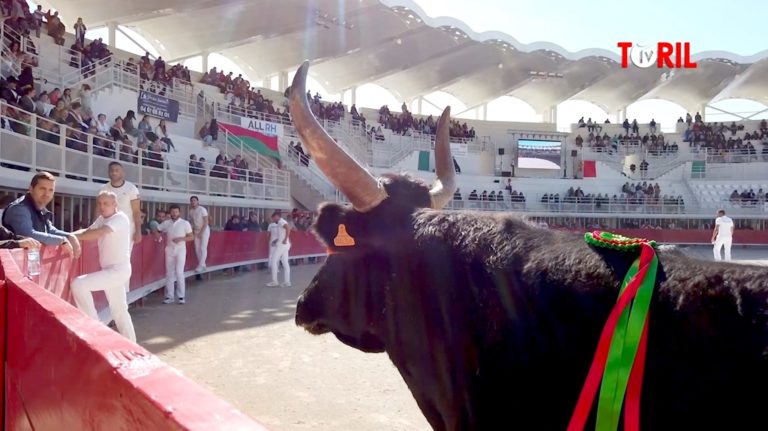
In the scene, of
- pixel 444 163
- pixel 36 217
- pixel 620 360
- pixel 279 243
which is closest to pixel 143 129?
pixel 279 243

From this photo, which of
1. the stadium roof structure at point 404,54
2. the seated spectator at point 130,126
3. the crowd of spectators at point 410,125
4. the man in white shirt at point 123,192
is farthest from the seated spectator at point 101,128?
the crowd of spectators at point 410,125

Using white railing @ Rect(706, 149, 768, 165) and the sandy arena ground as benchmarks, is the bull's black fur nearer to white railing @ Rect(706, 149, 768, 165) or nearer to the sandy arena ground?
the sandy arena ground

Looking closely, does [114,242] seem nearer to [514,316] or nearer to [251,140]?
[514,316]

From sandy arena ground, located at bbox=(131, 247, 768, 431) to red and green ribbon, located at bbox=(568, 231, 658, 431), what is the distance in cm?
222

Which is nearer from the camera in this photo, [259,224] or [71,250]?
[71,250]

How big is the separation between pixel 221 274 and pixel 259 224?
10.9ft

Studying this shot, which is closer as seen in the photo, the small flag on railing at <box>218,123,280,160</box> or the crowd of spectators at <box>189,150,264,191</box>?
the crowd of spectators at <box>189,150,264,191</box>

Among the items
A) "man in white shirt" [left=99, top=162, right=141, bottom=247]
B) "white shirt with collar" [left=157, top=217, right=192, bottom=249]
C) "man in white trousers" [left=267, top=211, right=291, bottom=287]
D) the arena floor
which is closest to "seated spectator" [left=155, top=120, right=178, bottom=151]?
"man in white trousers" [left=267, top=211, right=291, bottom=287]

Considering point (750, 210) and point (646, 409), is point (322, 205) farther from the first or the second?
point (750, 210)

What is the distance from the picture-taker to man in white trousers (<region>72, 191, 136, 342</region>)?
5.44 m

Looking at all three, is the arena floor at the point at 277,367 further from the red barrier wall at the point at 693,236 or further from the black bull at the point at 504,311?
the red barrier wall at the point at 693,236

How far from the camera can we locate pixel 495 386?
1.70 m

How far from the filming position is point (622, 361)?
1.37 m

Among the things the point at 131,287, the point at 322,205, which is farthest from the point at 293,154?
the point at 322,205
